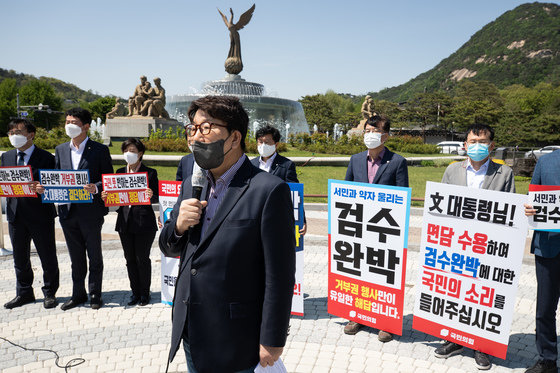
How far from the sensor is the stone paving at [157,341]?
12.5 ft

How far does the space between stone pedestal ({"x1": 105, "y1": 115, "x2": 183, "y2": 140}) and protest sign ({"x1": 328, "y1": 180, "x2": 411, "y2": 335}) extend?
22.1 meters

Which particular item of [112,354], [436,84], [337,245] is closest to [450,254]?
[337,245]

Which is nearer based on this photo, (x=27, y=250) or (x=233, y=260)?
(x=233, y=260)

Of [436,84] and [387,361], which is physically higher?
[436,84]

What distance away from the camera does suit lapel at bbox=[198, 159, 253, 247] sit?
6.33ft

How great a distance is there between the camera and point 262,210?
192 cm

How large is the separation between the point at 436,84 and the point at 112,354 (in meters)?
152

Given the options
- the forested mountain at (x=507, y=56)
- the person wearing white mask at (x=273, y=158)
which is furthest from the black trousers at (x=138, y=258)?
the forested mountain at (x=507, y=56)

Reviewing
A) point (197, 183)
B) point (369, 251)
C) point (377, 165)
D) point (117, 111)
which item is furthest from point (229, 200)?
point (117, 111)

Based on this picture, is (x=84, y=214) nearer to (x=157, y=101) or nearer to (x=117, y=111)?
(x=157, y=101)

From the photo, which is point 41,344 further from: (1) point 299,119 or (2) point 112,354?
(1) point 299,119

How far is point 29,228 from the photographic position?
5117mm

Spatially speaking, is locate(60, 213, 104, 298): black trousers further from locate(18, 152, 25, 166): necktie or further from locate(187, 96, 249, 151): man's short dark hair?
locate(187, 96, 249, 151): man's short dark hair

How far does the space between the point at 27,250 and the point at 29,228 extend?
35 centimetres
